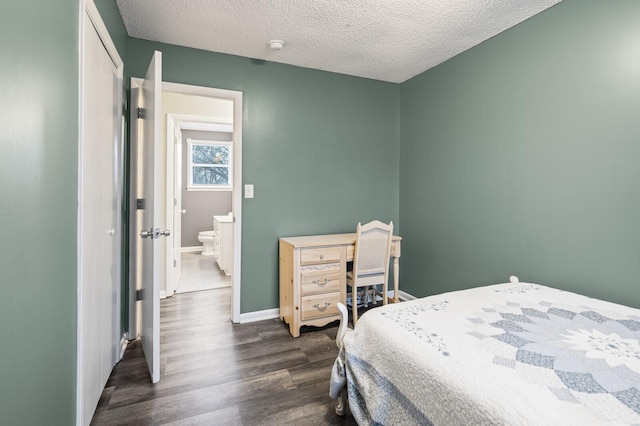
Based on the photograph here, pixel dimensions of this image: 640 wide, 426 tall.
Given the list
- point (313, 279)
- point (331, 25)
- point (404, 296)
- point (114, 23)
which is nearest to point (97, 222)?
point (114, 23)

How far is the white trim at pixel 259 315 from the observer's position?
9.80ft

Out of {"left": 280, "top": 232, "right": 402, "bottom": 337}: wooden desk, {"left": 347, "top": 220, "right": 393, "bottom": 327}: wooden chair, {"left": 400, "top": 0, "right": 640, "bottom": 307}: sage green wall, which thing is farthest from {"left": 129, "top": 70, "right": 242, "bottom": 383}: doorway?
{"left": 400, "top": 0, "right": 640, "bottom": 307}: sage green wall

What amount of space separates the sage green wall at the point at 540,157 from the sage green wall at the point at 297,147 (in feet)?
1.72

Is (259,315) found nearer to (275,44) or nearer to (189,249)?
(275,44)

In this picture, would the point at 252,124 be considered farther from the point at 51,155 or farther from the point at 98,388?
the point at 98,388

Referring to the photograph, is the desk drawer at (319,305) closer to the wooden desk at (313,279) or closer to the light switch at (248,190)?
the wooden desk at (313,279)

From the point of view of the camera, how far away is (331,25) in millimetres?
2359

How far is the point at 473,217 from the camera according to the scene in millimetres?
2734

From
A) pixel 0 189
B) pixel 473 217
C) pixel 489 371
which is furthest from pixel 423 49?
pixel 0 189

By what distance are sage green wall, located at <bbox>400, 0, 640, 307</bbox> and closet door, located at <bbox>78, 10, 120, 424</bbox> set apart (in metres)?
2.70

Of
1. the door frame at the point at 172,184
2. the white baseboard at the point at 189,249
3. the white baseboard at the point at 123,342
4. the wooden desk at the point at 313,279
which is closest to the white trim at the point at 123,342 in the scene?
the white baseboard at the point at 123,342

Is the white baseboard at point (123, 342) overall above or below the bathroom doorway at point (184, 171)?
below

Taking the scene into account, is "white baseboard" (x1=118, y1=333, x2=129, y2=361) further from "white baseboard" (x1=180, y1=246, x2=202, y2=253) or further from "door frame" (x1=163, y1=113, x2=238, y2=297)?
"white baseboard" (x1=180, y1=246, x2=202, y2=253)

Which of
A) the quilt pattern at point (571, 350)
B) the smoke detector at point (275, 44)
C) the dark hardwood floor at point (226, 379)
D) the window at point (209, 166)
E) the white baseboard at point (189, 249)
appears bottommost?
the dark hardwood floor at point (226, 379)
